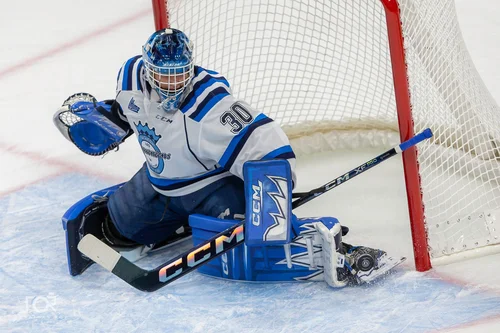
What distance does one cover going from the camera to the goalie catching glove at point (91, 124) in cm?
296

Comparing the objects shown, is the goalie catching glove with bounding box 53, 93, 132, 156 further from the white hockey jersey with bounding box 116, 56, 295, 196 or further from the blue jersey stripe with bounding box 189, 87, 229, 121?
the blue jersey stripe with bounding box 189, 87, 229, 121

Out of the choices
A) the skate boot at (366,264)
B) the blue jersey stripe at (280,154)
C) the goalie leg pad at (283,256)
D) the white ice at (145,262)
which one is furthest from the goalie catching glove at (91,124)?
the skate boot at (366,264)

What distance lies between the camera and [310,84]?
3.38m

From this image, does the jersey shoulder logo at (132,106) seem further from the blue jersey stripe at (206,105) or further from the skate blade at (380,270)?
the skate blade at (380,270)

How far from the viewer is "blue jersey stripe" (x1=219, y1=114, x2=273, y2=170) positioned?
260cm

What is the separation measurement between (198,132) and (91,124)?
0.55m

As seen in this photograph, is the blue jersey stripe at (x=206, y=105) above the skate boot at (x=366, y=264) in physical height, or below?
above

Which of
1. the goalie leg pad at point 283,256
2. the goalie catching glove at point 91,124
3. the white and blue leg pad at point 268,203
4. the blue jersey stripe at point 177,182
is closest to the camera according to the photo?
the white and blue leg pad at point 268,203

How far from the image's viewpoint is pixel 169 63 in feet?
8.36

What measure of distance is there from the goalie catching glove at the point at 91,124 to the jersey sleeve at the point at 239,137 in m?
0.44

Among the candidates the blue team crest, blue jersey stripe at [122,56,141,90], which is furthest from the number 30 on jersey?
blue jersey stripe at [122,56,141,90]

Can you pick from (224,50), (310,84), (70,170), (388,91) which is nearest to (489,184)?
(388,91)

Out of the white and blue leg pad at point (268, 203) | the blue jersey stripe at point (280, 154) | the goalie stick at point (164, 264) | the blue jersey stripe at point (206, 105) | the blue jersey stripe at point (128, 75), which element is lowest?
the goalie stick at point (164, 264)

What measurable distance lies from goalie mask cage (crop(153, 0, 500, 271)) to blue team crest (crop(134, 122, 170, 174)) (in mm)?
485
